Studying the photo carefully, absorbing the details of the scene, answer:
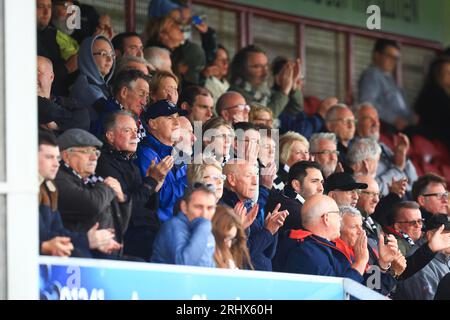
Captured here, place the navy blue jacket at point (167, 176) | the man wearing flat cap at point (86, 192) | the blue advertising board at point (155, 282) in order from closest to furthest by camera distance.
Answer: the blue advertising board at point (155, 282) → the man wearing flat cap at point (86, 192) → the navy blue jacket at point (167, 176)

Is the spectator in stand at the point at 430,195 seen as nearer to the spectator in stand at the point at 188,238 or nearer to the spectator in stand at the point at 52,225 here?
the spectator in stand at the point at 188,238

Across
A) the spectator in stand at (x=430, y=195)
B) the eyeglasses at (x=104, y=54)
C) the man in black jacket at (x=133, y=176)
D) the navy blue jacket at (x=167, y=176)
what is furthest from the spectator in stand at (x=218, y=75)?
the man in black jacket at (x=133, y=176)

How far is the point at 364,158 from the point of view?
10.4m

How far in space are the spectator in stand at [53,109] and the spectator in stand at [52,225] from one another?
40 centimetres

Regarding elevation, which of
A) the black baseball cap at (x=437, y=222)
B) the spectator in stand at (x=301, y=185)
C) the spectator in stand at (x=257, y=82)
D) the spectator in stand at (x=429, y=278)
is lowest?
the spectator in stand at (x=429, y=278)

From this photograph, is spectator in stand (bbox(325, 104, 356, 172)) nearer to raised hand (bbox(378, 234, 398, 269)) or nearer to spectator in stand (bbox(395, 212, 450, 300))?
spectator in stand (bbox(395, 212, 450, 300))

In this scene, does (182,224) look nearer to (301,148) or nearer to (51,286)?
(51,286)

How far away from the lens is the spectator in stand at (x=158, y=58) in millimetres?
9680

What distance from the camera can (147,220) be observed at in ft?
26.4

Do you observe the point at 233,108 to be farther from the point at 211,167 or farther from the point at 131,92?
the point at 211,167

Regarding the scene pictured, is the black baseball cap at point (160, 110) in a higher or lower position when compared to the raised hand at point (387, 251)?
higher

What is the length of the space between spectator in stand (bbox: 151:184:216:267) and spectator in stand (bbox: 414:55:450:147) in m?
4.74

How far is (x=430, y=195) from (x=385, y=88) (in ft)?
6.70
